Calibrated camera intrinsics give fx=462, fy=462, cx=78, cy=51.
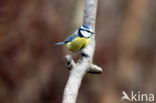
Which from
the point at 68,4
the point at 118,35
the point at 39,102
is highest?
the point at 68,4

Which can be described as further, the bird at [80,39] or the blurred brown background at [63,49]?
the blurred brown background at [63,49]

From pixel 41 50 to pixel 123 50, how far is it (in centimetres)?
54

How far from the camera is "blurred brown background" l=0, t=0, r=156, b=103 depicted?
9.27 ft

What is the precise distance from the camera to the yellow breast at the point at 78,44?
1.37m

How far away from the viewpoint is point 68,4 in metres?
2.83

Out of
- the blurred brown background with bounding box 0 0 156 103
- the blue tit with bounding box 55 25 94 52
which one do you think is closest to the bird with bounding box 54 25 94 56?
the blue tit with bounding box 55 25 94 52

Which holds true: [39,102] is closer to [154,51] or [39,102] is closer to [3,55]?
[3,55]

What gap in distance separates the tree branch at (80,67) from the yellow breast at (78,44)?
0.10 feet

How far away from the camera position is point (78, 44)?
4.53 feet

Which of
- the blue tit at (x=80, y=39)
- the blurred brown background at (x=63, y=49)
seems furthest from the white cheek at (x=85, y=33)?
the blurred brown background at (x=63, y=49)

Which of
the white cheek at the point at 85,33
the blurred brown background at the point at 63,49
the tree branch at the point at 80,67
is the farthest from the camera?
the blurred brown background at the point at 63,49

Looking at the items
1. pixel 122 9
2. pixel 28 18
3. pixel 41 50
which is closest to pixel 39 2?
pixel 28 18

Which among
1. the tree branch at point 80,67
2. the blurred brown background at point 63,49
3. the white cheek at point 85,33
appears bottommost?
the blurred brown background at point 63,49

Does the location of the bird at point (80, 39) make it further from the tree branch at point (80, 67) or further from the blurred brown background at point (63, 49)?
the blurred brown background at point (63, 49)
